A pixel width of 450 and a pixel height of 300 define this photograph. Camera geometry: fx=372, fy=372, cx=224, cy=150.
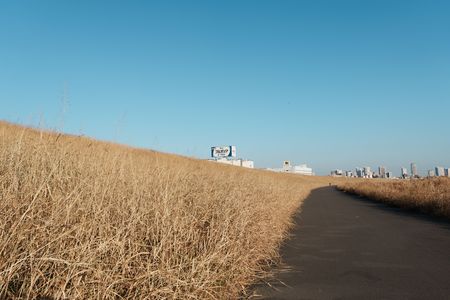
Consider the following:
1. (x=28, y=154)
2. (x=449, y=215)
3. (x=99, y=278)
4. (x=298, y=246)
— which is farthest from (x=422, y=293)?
(x=449, y=215)

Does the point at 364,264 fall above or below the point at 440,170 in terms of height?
below

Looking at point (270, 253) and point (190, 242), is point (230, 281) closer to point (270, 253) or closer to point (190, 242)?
point (190, 242)

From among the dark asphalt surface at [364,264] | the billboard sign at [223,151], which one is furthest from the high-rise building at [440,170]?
the dark asphalt surface at [364,264]

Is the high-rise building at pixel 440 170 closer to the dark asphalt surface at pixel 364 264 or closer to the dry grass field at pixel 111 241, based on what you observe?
the dark asphalt surface at pixel 364 264

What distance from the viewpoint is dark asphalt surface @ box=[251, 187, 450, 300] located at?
493cm

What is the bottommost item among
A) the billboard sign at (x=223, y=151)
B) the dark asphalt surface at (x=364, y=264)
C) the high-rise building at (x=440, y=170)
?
the dark asphalt surface at (x=364, y=264)

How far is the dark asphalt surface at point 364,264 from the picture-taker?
493cm

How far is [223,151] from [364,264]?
9623cm

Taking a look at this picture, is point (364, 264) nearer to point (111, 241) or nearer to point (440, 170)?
point (111, 241)

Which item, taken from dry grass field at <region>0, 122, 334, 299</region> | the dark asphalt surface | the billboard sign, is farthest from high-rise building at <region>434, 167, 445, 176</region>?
dry grass field at <region>0, 122, 334, 299</region>

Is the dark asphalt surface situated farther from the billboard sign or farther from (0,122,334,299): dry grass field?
the billboard sign

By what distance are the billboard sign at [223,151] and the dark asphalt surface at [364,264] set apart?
90.8 m

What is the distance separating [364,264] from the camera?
254 inches

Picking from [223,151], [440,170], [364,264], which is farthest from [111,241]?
[440,170]
